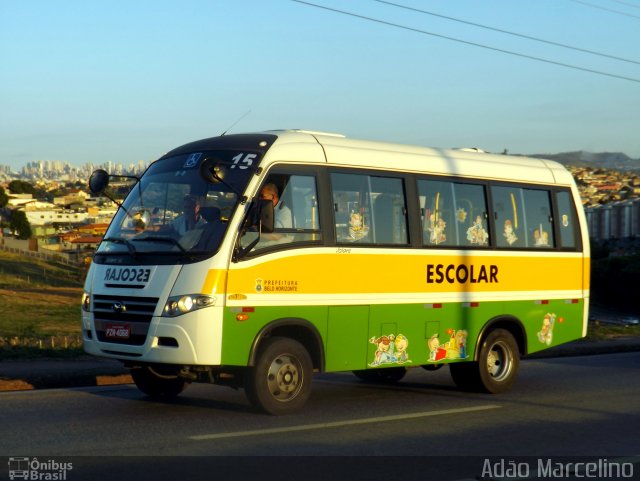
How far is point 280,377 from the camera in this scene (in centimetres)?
1086

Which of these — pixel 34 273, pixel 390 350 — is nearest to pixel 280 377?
pixel 390 350

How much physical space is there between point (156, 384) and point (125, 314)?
1584mm

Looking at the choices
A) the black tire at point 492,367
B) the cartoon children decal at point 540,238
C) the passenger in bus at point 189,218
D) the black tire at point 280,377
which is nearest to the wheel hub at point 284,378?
the black tire at point 280,377

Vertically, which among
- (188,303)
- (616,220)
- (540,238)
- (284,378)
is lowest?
(284,378)

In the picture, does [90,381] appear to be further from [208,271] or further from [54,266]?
[54,266]

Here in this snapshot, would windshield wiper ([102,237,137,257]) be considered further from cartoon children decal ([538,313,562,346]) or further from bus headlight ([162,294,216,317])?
cartoon children decal ([538,313,562,346])

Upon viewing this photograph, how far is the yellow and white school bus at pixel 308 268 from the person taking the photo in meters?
10.4

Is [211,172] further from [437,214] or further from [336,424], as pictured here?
[437,214]

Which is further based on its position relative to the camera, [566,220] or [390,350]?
[566,220]

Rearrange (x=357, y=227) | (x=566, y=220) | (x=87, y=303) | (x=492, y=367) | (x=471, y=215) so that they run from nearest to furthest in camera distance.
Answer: (x=87, y=303), (x=357, y=227), (x=471, y=215), (x=492, y=367), (x=566, y=220)

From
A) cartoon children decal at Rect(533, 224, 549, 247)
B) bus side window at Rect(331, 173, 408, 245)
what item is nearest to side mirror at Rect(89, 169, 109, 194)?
bus side window at Rect(331, 173, 408, 245)

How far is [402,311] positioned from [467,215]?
1.83 m

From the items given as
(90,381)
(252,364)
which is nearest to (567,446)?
(252,364)

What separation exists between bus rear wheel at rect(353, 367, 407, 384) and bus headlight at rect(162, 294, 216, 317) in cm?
457
